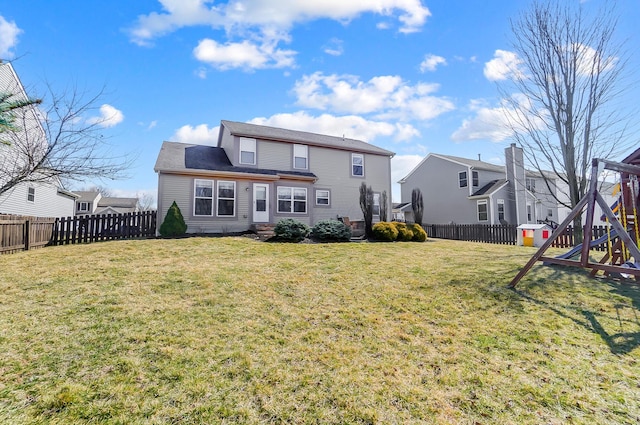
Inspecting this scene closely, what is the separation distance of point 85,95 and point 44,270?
686 centimetres

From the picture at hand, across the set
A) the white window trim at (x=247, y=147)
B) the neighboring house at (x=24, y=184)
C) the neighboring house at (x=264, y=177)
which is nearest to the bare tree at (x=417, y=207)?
the neighboring house at (x=264, y=177)

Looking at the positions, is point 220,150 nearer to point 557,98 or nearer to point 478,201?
point 557,98

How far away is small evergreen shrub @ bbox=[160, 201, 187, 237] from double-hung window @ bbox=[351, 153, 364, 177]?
1066 cm

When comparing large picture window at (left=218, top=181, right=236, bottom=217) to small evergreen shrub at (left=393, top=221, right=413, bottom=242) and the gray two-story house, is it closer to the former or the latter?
small evergreen shrub at (left=393, top=221, right=413, bottom=242)

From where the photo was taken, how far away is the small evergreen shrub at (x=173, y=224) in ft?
42.4

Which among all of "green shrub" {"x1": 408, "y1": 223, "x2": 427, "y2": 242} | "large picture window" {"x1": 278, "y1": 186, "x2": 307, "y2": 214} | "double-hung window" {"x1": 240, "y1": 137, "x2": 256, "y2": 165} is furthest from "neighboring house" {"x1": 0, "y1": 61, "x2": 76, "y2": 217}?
"green shrub" {"x1": 408, "y1": 223, "x2": 427, "y2": 242}

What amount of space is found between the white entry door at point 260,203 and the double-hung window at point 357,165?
6343mm

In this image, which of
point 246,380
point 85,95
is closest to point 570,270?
point 246,380

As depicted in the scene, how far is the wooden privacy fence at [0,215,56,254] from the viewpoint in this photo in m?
9.23

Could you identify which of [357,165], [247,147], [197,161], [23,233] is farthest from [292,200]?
[23,233]

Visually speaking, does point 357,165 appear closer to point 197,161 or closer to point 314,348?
point 197,161

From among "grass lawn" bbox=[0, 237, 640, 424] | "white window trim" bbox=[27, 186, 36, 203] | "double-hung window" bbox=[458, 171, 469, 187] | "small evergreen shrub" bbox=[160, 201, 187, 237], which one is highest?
"double-hung window" bbox=[458, 171, 469, 187]

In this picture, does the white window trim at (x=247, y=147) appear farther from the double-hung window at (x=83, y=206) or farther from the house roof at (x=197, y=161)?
the double-hung window at (x=83, y=206)

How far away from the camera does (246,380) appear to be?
118 inches
